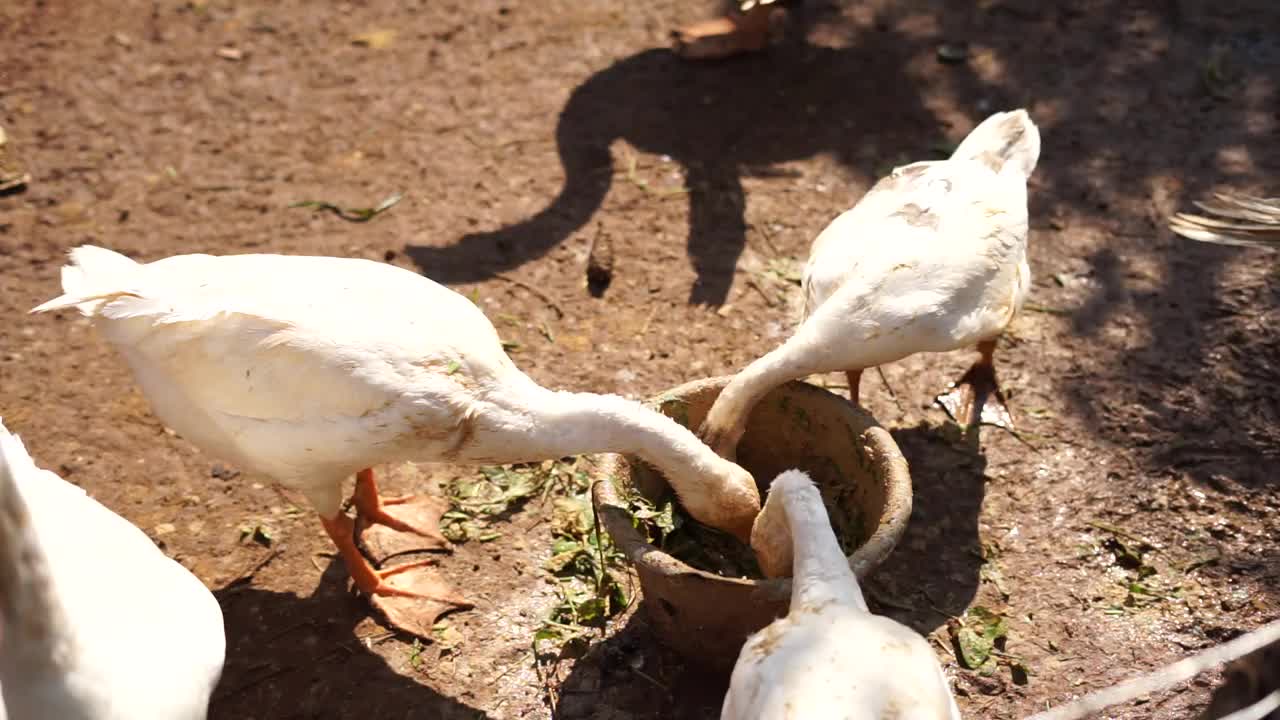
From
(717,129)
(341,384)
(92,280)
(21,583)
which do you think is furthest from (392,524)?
(717,129)

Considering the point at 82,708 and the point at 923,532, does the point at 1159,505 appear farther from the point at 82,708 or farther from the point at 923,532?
the point at 82,708

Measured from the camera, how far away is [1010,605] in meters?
3.65

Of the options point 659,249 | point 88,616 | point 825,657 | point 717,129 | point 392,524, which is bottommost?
point 392,524

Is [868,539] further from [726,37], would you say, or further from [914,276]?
[726,37]

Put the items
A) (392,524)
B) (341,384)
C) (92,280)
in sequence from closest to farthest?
1. (341,384)
2. (92,280)
3. (392,524)

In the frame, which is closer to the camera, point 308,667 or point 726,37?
point 308,667

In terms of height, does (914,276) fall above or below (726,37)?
above

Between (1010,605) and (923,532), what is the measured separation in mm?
396

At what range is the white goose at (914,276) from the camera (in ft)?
11.6

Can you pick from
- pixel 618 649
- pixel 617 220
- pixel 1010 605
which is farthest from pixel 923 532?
pixel 617 220

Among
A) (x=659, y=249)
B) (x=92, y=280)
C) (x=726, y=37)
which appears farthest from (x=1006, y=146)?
(x=92, y=280)

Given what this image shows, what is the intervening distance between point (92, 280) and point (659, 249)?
251cm

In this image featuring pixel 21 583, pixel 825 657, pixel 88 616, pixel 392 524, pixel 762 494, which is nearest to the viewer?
pixel 21 583

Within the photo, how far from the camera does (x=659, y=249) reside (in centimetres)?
514
